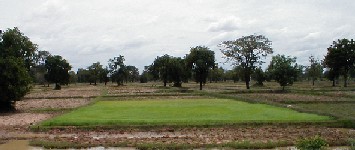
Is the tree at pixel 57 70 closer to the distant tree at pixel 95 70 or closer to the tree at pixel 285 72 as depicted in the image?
the distant tree at pixel 95 70

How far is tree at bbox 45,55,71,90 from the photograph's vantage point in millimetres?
88250

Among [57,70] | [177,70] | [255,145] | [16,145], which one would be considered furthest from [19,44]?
[255,145]

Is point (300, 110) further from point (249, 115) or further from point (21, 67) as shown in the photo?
point (21, 67)

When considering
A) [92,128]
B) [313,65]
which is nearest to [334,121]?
[92,128]

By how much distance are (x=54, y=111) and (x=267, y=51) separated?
42.5 meters

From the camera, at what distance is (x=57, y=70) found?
8819 centimetres

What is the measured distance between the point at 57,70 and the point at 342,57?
202 ft

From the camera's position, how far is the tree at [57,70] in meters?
88.2

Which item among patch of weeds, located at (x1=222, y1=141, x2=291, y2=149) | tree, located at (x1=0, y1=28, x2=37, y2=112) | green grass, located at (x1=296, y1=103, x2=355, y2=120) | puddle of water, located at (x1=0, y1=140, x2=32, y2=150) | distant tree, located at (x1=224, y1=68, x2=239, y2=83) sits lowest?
puddle of water, located at (x1=0, y1=140, x2=32, y2=150)

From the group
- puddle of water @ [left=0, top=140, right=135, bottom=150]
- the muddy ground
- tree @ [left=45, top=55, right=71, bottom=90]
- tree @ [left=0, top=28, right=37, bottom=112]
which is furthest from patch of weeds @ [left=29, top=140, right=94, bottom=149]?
tree @ [left=45, top=55, right=71, bottom=90]

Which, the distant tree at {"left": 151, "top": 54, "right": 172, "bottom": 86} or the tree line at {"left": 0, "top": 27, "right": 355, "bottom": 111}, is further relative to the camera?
the distant tree at {"left": 151, "top": 54, "right": 172, "bottom": 86}

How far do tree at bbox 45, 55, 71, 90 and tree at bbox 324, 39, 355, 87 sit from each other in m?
58.6

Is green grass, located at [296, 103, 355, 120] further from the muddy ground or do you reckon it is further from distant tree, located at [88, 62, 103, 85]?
distant tree, located at [88, 62, 103, 85]

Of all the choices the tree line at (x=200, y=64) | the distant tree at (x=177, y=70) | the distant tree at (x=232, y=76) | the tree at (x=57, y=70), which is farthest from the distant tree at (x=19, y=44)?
the distant tree at (x=232, y=76)
